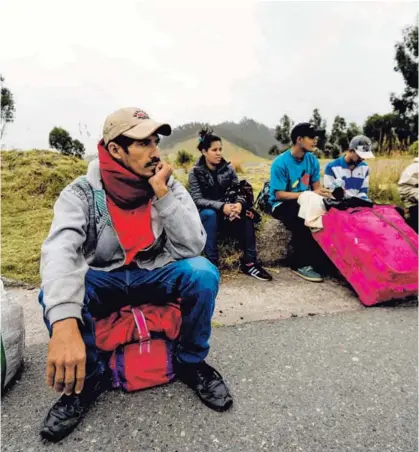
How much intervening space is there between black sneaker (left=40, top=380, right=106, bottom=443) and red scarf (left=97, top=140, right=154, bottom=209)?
0.98m

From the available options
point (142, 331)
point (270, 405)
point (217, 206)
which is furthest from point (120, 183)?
point (217, 206)

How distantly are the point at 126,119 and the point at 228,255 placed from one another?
87.0 inches

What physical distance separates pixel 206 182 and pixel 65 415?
259cm

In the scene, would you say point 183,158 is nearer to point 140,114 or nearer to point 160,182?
point 140,114

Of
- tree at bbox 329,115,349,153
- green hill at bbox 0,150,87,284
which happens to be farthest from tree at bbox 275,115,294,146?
green hill at bbox 0,150,87,284

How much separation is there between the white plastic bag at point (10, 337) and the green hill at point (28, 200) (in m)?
1.30

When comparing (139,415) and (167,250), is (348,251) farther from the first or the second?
(139,415)

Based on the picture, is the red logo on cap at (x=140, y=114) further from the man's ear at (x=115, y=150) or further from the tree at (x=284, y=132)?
the tree at (x=284, y=132)

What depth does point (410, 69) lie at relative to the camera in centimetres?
2591

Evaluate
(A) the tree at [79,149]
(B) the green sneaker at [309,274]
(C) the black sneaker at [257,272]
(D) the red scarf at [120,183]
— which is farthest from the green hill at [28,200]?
(B) the green sneaker at [309,274]

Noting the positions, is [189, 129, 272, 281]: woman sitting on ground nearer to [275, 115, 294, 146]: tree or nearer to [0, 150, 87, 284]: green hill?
[0, 150, 87, 284]: green hill

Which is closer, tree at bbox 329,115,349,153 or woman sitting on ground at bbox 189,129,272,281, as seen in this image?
woman sitting on ground at bbox 189,129,272,281

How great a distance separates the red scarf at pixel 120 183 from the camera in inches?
76.2

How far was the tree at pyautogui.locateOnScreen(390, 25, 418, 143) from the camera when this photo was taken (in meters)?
25.4
